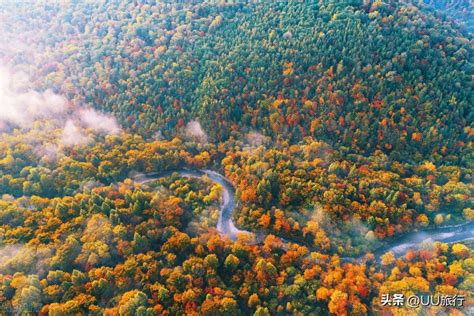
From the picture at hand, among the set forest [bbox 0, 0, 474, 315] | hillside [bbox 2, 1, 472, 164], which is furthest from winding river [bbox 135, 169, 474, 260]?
hillside [bbox 2, 1, 472, 164]

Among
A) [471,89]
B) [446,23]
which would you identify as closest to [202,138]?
[471,89]

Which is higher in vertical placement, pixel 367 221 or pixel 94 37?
pixel 94 37

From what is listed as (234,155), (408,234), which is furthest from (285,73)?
(408,234)

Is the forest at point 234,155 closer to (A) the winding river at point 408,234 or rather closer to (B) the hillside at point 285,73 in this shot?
(B) the hillside at point 285,73

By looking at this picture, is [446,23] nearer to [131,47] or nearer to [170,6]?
[170,6]

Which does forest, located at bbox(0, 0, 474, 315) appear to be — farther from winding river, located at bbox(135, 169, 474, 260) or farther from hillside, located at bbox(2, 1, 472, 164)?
winding river, located at bbox(135, 169, 474, 260)

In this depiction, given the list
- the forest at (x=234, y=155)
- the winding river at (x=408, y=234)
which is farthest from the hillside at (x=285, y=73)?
the winding river at (x=408, y=234)

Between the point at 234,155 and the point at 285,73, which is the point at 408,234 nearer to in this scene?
the point at 234,155

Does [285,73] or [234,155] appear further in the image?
[285,73]
